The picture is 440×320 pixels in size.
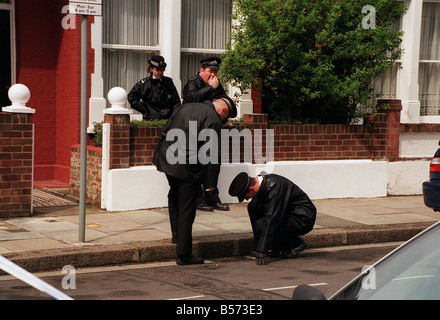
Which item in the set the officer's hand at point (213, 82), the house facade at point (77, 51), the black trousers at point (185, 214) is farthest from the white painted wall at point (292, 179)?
the black trousers at point (185, 214)

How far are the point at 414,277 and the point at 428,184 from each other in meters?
7.19

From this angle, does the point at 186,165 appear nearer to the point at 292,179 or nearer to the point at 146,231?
the point at 146,231

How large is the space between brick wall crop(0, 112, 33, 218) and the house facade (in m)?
1.93

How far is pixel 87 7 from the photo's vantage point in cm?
845

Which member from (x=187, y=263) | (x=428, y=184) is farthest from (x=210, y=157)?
(x=428, y=184)

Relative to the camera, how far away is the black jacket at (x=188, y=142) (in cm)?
818

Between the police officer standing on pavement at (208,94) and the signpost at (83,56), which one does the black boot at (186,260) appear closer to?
the police officer standing on pavement at (208,94)

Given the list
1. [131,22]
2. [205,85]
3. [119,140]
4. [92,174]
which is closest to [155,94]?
[119,140]

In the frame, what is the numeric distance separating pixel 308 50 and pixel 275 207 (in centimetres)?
445

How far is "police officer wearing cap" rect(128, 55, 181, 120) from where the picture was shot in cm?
1119

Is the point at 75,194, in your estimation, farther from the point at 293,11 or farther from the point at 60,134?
the point at 293,11

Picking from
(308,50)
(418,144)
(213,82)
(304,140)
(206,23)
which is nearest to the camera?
(213,82)

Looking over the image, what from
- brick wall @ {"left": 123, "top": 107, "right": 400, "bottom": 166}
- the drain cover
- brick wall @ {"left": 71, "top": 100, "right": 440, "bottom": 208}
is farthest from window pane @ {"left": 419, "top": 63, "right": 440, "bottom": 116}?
the drain cover
